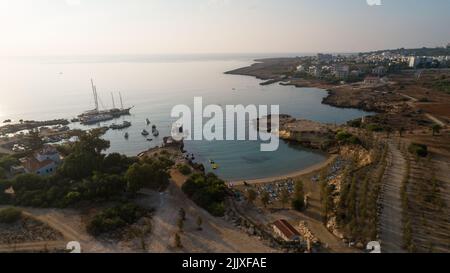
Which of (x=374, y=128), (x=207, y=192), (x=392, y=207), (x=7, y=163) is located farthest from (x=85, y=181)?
(x=374, y=128)

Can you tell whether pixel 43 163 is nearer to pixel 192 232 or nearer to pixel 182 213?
pixel 182 213

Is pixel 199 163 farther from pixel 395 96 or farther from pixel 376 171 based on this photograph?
pixel 395 96

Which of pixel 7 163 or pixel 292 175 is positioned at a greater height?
pixel 7 163

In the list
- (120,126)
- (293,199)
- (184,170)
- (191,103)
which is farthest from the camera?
(191,103)

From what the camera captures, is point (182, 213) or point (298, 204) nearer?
point (182, 213)

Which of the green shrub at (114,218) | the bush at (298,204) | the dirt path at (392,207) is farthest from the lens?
the bush at (298,204)

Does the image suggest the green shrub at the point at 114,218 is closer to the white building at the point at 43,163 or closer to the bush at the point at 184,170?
the bush at the point at 184,170

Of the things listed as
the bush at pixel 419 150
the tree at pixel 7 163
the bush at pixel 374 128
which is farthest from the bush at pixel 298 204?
the tree at pixel 7 163

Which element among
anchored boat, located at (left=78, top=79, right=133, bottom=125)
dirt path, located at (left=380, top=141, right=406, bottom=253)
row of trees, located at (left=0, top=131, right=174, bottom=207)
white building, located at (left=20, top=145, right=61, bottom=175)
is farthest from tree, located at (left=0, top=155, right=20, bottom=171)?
Answer: dirt path, located at (left=380, top=141, right=406, bottom=253)
